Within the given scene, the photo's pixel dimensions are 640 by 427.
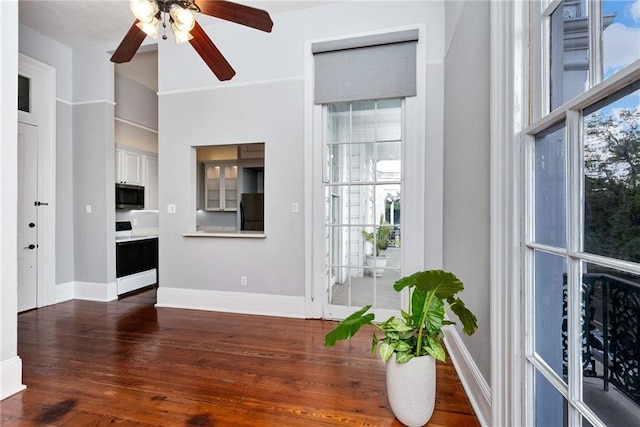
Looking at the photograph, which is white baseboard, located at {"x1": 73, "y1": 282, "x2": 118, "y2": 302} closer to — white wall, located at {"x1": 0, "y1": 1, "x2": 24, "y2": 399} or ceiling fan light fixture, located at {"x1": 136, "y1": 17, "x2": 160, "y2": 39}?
white wall, located at {"x1": 0, "y1": 1, "x2": 24, "y2": 399}

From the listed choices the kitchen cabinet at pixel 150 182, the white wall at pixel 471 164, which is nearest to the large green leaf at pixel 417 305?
the white wall at pixel 471 164

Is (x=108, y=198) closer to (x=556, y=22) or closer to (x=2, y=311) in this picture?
(x=2, y=311)

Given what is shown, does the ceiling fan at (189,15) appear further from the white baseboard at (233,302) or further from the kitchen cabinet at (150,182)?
the kitchen cabinet at (150,182)

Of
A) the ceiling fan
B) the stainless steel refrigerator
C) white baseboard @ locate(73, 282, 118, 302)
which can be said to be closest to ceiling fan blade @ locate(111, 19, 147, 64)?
the ceiling fan

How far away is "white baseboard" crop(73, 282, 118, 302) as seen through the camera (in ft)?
13.3

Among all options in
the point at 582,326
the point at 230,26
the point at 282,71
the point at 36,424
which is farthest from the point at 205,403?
the point at 230,26

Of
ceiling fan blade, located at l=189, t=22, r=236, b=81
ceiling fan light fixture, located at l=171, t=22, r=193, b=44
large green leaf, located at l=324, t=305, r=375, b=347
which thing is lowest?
large green leaf, located at l=324, t=305, r=375, b=347

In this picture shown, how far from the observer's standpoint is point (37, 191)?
148 inches

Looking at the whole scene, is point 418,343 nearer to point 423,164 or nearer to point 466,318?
point 466,318

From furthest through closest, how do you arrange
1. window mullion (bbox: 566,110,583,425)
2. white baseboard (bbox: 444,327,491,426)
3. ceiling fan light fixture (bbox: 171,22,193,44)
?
1. ceiling fan light fixture (bbox: 171,22,193,44)
2. white baseboard (bbox: 444,327,491,426)
3. window mullion (bbox: 566,110,583,425)

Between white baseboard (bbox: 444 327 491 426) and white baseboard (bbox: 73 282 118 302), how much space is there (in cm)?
410

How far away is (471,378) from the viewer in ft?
6.30

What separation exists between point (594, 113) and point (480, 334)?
→ 4.41 ft

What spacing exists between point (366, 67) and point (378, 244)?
1.80 m
